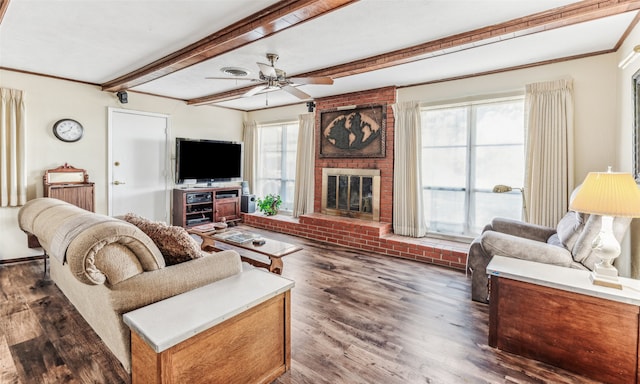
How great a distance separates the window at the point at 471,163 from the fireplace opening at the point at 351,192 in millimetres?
766

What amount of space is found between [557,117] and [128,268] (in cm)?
426

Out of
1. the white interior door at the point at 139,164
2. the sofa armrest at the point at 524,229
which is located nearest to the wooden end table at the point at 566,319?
the sofa armrest at the point at 524,229

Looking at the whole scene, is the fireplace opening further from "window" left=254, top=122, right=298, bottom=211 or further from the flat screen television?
the flat screen television

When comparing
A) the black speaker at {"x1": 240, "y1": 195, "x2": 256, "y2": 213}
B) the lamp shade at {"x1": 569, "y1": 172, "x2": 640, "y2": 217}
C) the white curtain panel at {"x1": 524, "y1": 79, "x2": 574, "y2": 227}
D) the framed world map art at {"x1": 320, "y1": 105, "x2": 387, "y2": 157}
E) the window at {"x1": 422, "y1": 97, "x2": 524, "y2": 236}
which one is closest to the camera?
the lamp shade at {"x1": 569, "y1": 172, "x2": 640, "y2": 217}

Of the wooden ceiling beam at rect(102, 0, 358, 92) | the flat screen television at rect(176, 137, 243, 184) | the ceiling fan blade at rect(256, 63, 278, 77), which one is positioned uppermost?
the wooden ceiling beam at rect(102, 0, 358, 92)

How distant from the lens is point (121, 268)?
1548 mm

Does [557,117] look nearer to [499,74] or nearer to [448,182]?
[499,74]

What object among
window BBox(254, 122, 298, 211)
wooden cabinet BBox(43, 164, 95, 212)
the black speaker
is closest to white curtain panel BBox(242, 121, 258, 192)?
window BBox(254, 122, 298, 211)

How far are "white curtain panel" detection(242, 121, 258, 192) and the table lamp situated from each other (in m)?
5.74

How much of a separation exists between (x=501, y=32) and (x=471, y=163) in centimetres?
195

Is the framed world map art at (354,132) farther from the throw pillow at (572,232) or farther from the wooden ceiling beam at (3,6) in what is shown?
the wooden ceiling beam at (3,6)

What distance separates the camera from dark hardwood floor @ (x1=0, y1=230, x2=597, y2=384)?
6.13ft

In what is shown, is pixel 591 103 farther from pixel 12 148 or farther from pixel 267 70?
pixel 12 148

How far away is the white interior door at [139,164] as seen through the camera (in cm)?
495
